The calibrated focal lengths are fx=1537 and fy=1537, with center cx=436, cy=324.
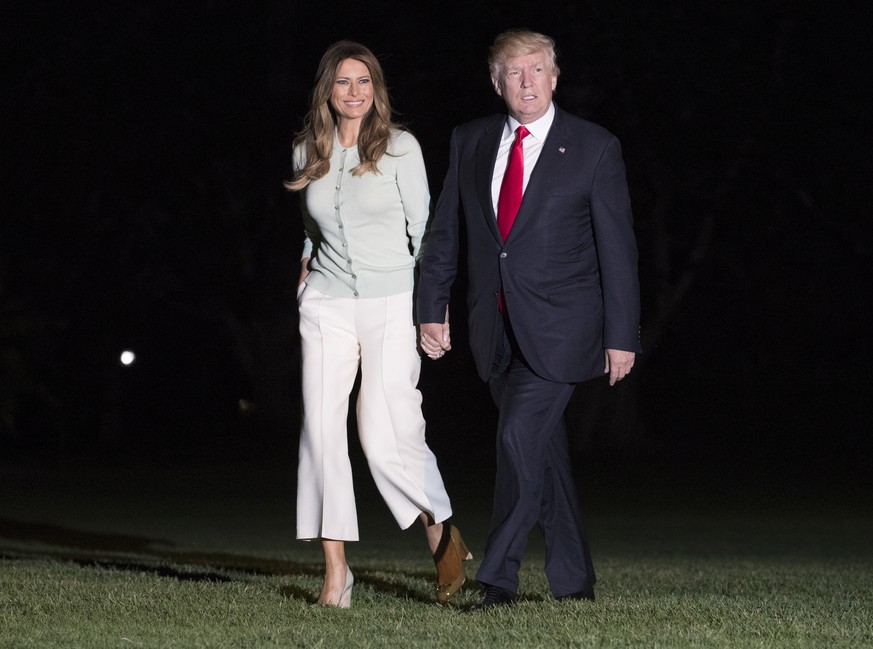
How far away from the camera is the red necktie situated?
6105 mm

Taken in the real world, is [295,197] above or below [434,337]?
below

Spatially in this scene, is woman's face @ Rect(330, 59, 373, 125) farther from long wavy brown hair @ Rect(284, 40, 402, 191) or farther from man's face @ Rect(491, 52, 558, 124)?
man's face @ Rect(491, 52, 558, 124)

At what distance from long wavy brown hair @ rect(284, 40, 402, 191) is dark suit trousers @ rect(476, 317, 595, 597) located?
3.30 feet

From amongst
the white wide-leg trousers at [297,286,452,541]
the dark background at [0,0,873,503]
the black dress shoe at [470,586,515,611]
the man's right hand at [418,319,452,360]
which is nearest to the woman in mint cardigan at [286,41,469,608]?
the white wide-leg trousers at [297,286,452,541]

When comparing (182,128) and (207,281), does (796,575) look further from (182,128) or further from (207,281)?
(207,281)

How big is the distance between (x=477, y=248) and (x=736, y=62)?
1640 centimetres

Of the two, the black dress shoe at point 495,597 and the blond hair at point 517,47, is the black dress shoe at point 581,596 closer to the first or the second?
the black dress shoe at point 495,597

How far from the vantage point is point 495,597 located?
5957mm

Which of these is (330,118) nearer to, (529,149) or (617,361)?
(529,149)

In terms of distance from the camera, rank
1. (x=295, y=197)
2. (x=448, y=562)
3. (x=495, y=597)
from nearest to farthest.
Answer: (x=495, y=597), (x=448, y=562), (x=295, y=197)

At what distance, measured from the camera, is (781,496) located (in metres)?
21.4

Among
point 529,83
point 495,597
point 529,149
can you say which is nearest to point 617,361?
point 529,149

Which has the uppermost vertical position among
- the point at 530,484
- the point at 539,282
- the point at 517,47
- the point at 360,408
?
the point at 517,47

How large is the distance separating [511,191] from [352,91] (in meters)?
0.87
